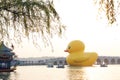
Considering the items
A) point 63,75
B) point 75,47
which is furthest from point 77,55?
point 63,75

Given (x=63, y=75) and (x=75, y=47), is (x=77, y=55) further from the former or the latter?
(x=63, y=75)

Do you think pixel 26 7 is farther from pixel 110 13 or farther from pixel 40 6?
pixel 110 13

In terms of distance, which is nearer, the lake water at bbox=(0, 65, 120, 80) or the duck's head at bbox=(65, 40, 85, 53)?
the lake water at bbox=(0, 65, 120, 80)

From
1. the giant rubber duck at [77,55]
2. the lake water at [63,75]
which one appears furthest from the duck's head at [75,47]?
the lake water at [63,75]

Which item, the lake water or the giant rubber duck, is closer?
the lake water

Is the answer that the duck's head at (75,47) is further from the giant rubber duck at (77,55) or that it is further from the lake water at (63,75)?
the lake water at (63,75)

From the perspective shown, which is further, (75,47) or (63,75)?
(75,47)

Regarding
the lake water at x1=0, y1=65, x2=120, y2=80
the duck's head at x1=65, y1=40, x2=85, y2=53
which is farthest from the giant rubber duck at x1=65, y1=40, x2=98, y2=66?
the lake water at x1=0, y1=65, x2=120, y2=80

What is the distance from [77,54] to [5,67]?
44.3 meters

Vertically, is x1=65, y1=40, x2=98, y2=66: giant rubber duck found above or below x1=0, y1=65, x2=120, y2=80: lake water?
above

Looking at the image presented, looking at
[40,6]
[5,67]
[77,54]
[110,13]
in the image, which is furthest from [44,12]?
[77,54]

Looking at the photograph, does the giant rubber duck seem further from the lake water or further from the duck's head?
the lake water

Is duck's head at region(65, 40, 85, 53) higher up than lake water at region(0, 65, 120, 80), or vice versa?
duck's head at region(65, 40, 85, 53)

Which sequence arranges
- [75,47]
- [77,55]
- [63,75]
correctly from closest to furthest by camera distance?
1. [63,75]
2. [75,47]
3. [77,55]
